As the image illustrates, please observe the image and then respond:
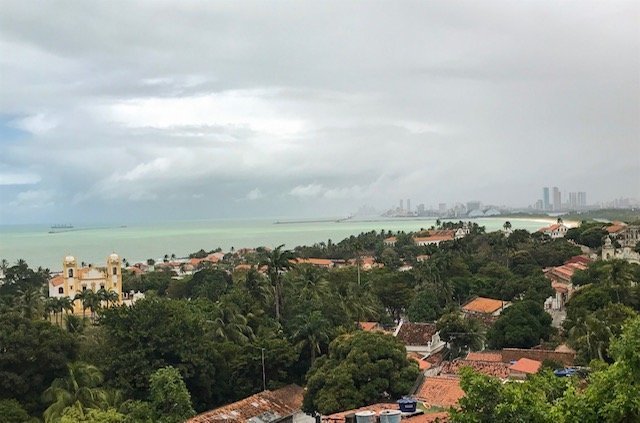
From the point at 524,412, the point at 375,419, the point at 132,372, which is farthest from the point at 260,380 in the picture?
the point at 524,412

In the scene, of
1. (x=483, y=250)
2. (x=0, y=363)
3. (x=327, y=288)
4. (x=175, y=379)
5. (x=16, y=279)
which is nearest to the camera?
(x=175, y=379)

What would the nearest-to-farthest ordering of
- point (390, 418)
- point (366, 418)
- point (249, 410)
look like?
point (390, 418)
point (366, 418)
point (249, 410)

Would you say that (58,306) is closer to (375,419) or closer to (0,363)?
(0,363)

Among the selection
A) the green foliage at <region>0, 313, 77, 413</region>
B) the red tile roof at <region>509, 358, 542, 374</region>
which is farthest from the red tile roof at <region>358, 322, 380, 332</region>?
the green foliage at <region>0, 313, 77, 413</region>

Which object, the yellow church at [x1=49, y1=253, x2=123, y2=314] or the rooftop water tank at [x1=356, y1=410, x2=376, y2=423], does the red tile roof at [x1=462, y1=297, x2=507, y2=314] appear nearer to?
the rooftop water tank at [x1=356, y1=410, x2=376, y2=423]

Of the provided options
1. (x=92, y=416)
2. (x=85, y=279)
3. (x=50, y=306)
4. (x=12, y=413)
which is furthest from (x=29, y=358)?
A: (x=85, y=279)

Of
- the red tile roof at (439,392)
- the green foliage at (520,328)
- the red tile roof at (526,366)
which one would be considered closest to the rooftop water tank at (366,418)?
the red tile roof at (439,392)

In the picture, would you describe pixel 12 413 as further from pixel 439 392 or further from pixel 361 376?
pixel 439 392
